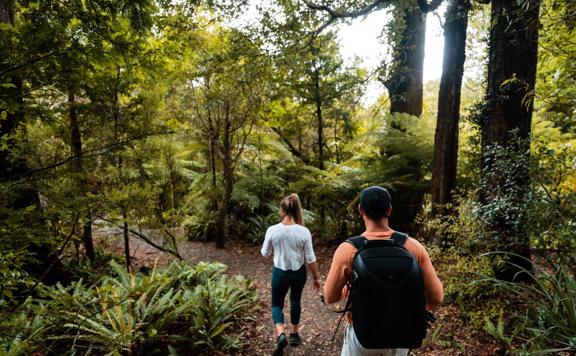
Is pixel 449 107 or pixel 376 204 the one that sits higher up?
pixel 449 107

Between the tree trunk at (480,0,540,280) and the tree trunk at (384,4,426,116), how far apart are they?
265cm

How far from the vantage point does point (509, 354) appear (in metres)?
3.35

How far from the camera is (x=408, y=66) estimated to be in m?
7.93

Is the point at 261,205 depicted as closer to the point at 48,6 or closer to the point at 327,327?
the point at 327,327

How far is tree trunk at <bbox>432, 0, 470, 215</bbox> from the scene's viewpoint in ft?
18.4

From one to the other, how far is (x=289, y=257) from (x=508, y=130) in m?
3.45

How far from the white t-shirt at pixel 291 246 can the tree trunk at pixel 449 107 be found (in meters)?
2.92

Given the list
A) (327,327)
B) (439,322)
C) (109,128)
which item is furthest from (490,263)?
(109,128)

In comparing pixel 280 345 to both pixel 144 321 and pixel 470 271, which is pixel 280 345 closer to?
pixel 144 321

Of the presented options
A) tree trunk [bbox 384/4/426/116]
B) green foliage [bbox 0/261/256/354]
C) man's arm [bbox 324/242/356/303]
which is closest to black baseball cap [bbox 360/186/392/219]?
man's arm [bbox 324/242/356/303]

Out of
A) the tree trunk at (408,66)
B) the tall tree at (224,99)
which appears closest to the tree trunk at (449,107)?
the tree trunk at (408,66)

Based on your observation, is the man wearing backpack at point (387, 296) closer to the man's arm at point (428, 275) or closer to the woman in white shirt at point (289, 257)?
the man's arm at point (428, 275)

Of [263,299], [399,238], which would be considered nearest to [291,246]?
[399,238]

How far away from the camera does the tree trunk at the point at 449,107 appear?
18.4 feet
